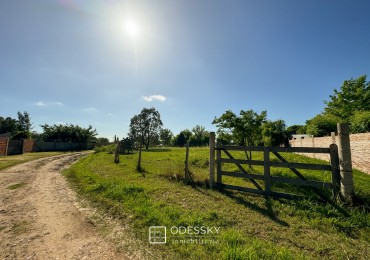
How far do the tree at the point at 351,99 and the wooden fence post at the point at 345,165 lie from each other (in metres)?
29.0

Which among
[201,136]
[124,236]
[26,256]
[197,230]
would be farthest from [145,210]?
[201,136]

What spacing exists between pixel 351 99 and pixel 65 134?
58026 mm

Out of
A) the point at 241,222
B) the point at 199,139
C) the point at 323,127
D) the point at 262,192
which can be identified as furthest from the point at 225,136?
the point at 199,139

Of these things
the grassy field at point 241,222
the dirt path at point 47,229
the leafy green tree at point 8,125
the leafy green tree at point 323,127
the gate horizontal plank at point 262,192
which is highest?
the leafy green tree at point 8,125

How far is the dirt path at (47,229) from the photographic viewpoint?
3.47 meters

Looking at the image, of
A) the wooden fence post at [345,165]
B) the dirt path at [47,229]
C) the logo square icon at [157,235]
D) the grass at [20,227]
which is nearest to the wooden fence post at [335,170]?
the wooden fence post at [345,165]

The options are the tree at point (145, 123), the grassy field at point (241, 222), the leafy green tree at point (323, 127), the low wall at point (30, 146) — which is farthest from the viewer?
the tree at point (145, 123)

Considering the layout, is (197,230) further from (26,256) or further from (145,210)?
(26,256)

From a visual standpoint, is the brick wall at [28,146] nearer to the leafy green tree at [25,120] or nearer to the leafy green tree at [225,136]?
the leafy green tree at [225,136]

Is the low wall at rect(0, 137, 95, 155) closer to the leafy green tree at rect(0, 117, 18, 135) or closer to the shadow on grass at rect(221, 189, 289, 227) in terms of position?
the shadow on grass at rect(221, 189, 289, 227)

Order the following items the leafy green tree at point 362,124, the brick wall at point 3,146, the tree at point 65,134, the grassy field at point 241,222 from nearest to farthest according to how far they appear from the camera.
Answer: the grassy field at point 241,222, the leafy green tree at point 362,124, the brick wall at point 3,146, the tree at point 65,134

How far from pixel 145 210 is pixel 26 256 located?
2.64 m

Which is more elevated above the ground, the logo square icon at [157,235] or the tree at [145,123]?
the tree at [145,123]

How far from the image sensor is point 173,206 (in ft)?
19.0
